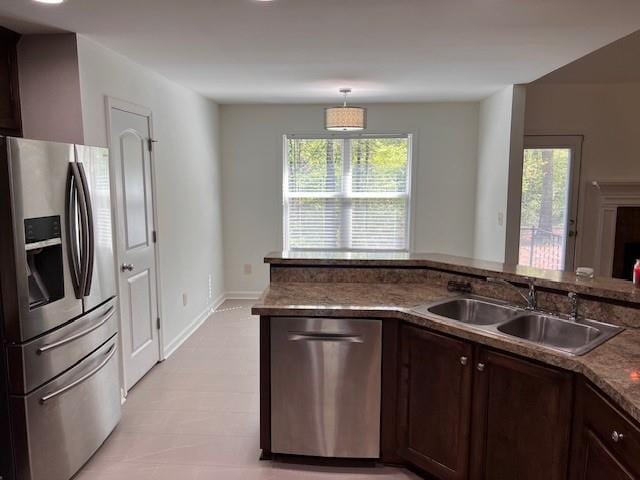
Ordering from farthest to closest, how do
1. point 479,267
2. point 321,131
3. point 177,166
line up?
point 321,131 < point 177,166 < point 479,267

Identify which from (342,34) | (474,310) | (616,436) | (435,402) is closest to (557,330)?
(474,310)

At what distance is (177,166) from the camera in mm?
4223

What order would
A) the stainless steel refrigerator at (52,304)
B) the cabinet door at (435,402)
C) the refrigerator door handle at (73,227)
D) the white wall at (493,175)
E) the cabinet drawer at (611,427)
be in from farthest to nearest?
1. the white wall at (493,175)
2. the refrigerator door handle at (73,227)
3. the cabinet door at (435,402)
4. the stainless steel refrigerator at (52,304)
5. the cabinet drawer at (611,427)

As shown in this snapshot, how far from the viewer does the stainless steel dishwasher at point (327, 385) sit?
2350 millimetres

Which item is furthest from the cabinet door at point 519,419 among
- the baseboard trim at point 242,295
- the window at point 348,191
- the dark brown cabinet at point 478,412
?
the baseboard trim at point 242,295

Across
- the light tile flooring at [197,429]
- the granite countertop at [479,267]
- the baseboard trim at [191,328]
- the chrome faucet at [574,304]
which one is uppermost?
the granite countertop at [479,267]

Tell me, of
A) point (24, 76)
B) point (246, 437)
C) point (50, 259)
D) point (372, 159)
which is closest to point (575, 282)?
point (246, 437)

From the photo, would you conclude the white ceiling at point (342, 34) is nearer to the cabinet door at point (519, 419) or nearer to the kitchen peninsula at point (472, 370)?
the kitchen peninsula at point (472, 370)

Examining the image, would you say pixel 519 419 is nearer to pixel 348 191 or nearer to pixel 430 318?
pixel 430 318

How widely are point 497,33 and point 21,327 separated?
9.43 feet

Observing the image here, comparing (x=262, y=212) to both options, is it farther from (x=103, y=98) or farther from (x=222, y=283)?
(x=103, y=98)

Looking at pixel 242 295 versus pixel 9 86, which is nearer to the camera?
pixel 9 86

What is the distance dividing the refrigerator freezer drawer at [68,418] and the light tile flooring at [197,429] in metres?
0.17

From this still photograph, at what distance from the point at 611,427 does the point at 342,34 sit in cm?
231
